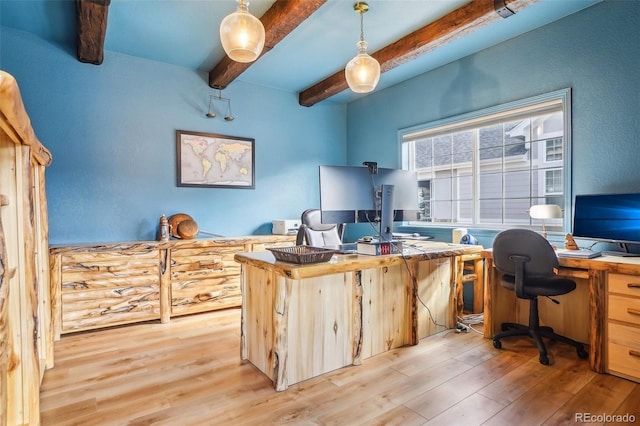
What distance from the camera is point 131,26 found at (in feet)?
→ 9.73

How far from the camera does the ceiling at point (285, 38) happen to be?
8.81ft

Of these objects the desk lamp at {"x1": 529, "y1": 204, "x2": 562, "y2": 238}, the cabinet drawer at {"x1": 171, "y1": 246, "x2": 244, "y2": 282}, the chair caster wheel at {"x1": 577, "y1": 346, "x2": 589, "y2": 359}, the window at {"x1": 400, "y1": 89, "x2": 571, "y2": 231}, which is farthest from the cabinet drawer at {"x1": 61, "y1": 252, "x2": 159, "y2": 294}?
the chair caster wheel at {"x1": 577, "y1": 346, "x2": 589, "y2": 359}

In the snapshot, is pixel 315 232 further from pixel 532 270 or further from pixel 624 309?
pixel 624 309

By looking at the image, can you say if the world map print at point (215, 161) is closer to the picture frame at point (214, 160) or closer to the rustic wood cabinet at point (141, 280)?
the picture frame at point (214, 160)

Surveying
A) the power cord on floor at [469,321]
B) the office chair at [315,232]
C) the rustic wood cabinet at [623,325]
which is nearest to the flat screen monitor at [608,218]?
the rustic wood cabinet at [623,325]

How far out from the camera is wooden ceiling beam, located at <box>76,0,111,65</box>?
2433 mm

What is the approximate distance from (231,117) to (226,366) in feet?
9.24

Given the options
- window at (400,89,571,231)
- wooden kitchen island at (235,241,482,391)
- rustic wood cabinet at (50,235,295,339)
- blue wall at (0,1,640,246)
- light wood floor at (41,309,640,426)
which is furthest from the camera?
window at (400,89,571,231)

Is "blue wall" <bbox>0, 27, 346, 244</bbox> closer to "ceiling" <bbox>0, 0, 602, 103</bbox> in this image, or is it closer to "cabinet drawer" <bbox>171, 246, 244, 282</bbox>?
"ceiling" <bbox>0, 0, 602, 103</bbox>

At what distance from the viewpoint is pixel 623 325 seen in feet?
7.07

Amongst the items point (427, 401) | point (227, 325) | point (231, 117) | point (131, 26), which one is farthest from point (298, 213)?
point (427, 401)

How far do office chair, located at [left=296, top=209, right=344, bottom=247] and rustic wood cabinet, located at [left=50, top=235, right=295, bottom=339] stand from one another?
695mm

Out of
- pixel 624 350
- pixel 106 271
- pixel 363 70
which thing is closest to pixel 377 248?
pixel 363 70

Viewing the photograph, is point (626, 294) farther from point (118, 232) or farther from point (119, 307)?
point (118, 232)
